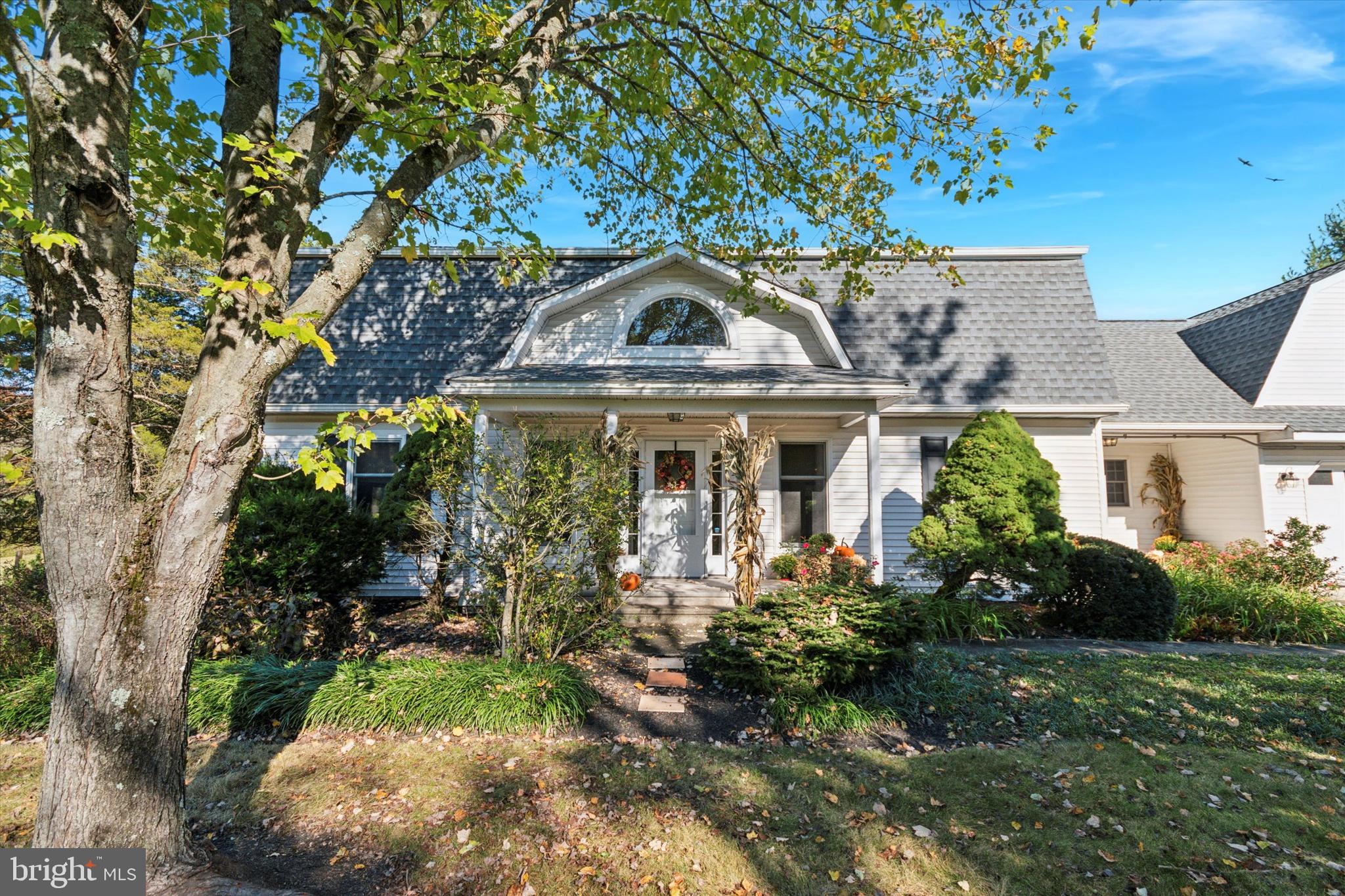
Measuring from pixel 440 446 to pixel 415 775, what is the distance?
4.15 metres

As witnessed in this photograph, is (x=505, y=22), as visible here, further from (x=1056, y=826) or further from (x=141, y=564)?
(x=1056, y=826)

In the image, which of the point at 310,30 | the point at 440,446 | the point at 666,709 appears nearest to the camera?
the point at 310,30

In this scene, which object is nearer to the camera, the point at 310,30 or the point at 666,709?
the point at 310,30

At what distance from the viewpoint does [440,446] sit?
7344 mm

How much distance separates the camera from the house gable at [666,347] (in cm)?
1020

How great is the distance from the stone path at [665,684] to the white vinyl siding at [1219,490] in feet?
38.7

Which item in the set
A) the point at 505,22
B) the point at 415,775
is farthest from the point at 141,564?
the point at 505,22

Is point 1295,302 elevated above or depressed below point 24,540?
above

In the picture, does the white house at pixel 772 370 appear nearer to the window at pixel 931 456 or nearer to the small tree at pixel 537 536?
the window at pixel 931 456

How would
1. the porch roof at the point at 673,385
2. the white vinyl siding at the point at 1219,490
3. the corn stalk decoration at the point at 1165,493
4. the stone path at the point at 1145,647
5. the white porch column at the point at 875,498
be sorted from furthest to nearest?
the corn stalk decoration at the point at 1165,493 < the white vinyl siding at the point at 1219,490 < the white porch column at the point at 875,498 < the porch roof at the point at 673,385 < the stone path at the point at 1145,647

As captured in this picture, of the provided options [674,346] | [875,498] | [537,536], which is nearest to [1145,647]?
[875,498]

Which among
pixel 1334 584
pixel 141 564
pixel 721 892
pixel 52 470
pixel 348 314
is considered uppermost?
pixel 348 314

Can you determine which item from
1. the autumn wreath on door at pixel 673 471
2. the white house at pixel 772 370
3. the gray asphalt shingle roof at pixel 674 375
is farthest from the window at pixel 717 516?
the gray asphalt shingle roof at pixel 674 375

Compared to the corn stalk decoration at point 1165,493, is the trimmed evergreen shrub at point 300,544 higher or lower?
lower
